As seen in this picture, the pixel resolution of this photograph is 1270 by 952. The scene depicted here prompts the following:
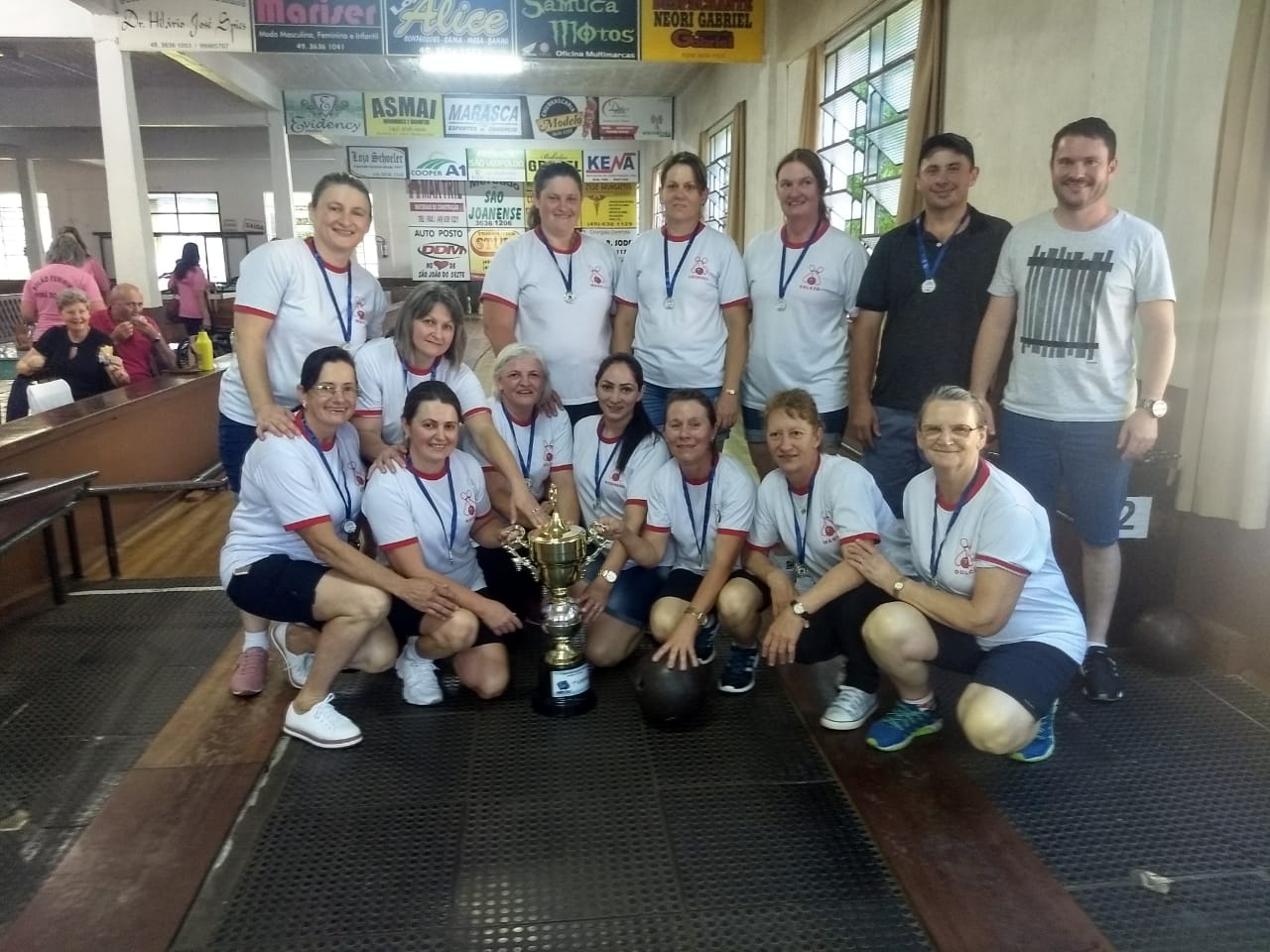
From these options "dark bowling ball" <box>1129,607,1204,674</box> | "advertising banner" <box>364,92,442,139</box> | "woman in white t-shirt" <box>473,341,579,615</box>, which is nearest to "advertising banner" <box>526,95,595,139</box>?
"advertising banner" <box>364,92,442,139</box>

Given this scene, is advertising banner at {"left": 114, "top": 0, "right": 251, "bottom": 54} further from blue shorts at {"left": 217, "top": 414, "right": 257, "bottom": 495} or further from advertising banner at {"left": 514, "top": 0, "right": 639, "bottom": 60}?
blue shorts at {"left": 217, "top": 414, "right": 257, "bottom": 495}

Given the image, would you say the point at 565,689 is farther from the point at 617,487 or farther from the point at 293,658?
the point at 293,658

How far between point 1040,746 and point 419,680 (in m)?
1.89

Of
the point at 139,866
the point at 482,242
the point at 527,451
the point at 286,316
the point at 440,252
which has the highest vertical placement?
the point at 482,242

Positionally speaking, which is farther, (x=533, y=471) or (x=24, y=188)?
(x=24, y=188)

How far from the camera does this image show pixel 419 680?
3.03 m

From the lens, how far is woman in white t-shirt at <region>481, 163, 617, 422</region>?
11.1 ft

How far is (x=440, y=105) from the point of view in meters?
11.7

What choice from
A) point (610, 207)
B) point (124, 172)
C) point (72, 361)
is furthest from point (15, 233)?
point (72, 361)

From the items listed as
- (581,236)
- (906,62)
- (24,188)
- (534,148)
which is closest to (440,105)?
A: (534,148)

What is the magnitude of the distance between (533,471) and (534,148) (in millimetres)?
12115

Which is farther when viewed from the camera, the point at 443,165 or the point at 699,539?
the point at 443,165

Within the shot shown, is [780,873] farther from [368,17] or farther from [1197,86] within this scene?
[368,17]

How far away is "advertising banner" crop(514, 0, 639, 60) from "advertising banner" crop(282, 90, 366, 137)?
503 cm
